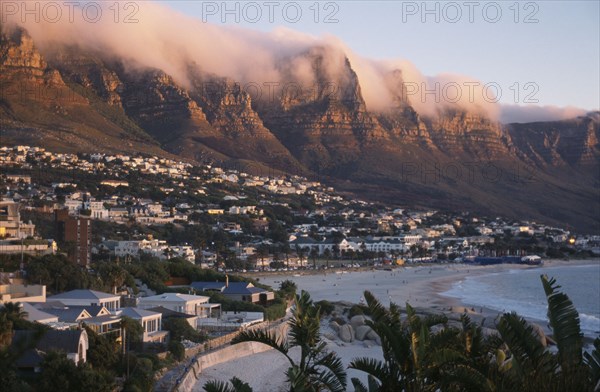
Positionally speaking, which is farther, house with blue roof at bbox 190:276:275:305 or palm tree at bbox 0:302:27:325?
house with blue roof at bbox 190:276:275:305

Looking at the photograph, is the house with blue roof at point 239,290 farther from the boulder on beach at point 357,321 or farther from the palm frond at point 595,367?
the palm frond at point 595,367

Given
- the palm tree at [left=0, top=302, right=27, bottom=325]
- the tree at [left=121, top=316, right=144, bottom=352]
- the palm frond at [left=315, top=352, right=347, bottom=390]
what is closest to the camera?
the palm frond at [left=315, top=352, right=347, bottom=390]

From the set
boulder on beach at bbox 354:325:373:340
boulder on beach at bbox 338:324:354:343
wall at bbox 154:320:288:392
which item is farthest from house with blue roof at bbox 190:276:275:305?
wall at bbox 154:320:288:392

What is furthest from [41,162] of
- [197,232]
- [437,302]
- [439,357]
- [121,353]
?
[439,357]

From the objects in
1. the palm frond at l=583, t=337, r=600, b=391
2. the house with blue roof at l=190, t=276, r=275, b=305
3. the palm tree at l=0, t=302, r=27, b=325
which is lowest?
the house with blue roof at l=190, t=276, r=275, b=305

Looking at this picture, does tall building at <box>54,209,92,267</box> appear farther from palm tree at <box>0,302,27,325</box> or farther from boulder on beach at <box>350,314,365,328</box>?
palm tree at <box>0,302,27,325</box>

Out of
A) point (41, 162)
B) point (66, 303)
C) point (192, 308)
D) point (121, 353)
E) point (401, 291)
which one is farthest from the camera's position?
point (41, 162)

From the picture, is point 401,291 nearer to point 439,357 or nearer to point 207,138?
point 439,357
